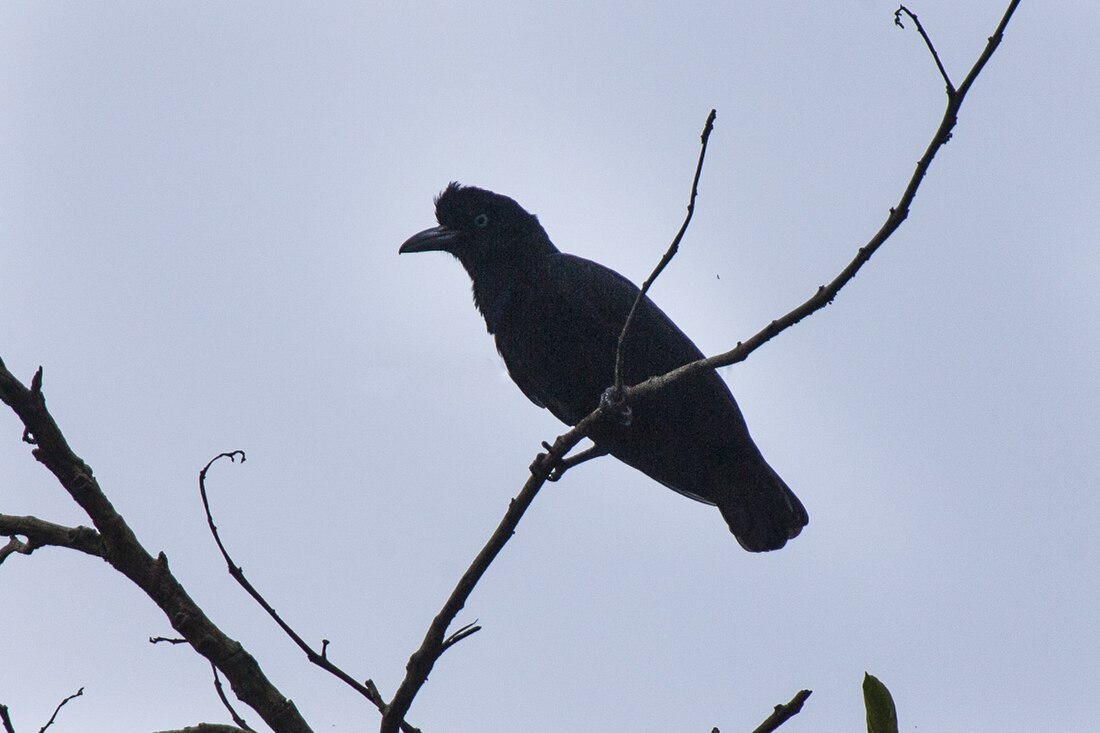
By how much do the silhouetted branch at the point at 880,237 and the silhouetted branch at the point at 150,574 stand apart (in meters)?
1.52

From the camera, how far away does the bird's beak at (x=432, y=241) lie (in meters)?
7.27

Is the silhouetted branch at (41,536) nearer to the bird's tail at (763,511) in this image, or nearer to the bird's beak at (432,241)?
the bird's tail at (763,511)

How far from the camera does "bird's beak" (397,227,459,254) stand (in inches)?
286

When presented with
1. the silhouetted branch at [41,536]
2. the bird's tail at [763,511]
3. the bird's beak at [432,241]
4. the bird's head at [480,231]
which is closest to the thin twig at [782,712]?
the silhouetted branch at [41,536]

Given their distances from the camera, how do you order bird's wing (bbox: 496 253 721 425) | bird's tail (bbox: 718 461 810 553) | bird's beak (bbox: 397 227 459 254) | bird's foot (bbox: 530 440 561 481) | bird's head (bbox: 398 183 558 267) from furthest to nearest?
bird's beak (bbox: 397 227 459 254)
bird's head (bbox: 398 183 558 267)
bird's tail (bbox: 718 461 810 553)
bird's wing (bbox: 496 253 721 425)
bird's foot (bbox: 530 440 561 481)

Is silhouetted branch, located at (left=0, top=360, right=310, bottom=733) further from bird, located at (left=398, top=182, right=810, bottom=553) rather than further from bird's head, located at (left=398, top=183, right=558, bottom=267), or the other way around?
bird's head, located at (left=398, top=183, right=558, bottom=267)

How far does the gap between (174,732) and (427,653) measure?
25.6 inches

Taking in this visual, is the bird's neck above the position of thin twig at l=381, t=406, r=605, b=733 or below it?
above

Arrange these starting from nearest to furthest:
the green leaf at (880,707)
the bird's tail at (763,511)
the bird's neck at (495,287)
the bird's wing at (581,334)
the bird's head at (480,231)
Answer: the green leaf at (880,707) < the bird's wing at (581,334) < the bird's tail at (763,511) < the bird's neck at (495,287) < the bird's head at (480,231)

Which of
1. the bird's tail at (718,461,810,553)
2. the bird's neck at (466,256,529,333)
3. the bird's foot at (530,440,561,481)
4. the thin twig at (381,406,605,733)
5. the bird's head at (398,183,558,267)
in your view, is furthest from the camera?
the bird's head at (398,183,558,267)

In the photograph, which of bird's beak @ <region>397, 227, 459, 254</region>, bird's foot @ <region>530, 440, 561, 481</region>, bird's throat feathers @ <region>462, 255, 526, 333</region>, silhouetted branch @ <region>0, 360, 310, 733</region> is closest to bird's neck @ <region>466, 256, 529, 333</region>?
bird's throat feathers @ <region>462, 255, 526, 333</region>

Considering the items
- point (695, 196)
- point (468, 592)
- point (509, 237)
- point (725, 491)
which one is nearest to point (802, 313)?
point (695, 196)

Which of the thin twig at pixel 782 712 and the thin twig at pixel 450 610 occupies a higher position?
the thin twig at pixel 450 610

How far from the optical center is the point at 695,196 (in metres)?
3.45
